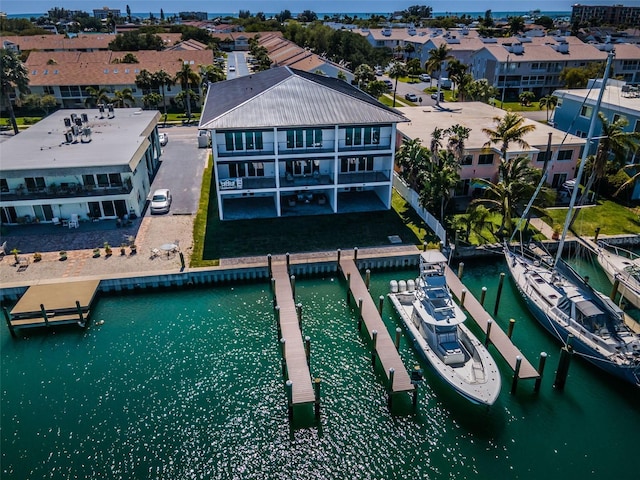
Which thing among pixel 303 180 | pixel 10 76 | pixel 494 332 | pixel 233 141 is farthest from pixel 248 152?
pixel 10 76

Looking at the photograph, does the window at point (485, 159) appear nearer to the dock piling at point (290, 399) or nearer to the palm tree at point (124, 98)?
the dock piling at point (290, 399)

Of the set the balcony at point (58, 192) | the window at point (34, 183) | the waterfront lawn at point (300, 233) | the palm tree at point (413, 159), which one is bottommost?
the waterfront lawn at point (300, 233)

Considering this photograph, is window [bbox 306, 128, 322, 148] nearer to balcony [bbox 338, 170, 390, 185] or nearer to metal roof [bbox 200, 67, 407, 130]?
metal roof [bbox 200, 67, 407, 130]

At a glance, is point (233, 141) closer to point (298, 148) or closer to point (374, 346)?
point (298, 148)

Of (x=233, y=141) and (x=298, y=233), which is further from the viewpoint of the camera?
(x=233, y=141)

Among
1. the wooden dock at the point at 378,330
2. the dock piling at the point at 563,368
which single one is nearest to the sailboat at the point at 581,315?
the dock piling at the point at 563,368

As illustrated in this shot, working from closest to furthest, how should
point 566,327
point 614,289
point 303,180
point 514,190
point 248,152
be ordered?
point 566,327, point 614,289, point 514,190, point 248,152, point 303,180

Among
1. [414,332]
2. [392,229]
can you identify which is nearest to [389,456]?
[414,332]
